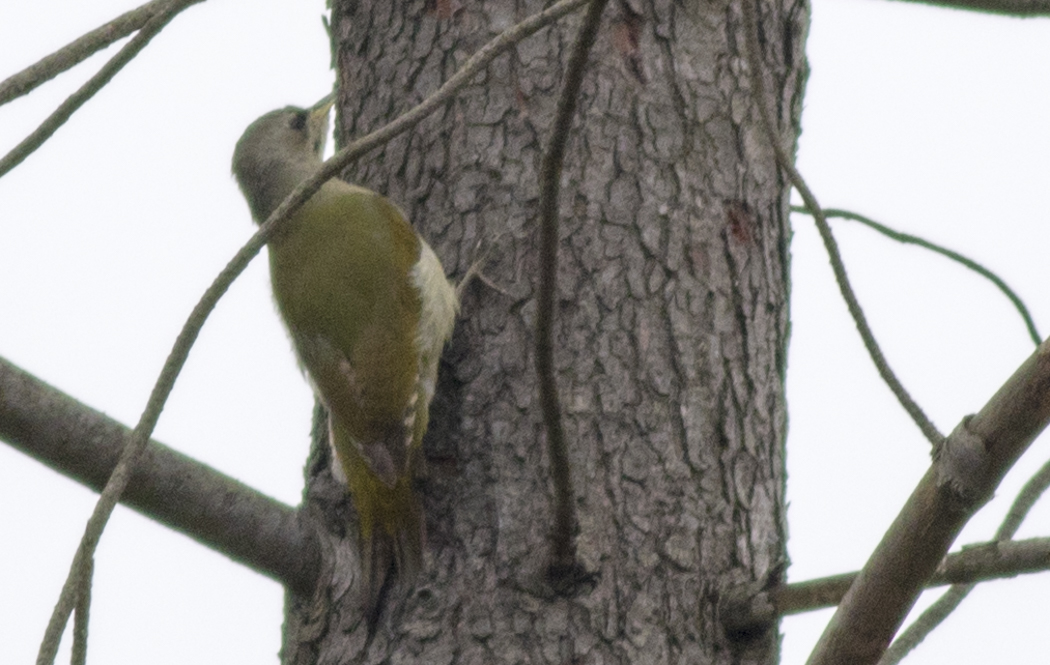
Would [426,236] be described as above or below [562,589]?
above

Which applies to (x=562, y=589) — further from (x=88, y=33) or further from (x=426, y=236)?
(x=88, y=33)

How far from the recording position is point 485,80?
3322mm

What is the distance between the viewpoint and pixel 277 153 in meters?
4.93

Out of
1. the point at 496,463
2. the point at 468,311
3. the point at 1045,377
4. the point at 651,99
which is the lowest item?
the point at 1045,377

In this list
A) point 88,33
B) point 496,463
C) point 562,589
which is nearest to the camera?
point 88,33

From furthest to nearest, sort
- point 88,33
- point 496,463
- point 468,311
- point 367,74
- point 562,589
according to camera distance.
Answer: point 367,74, point 468,311, point 496,463, point 562,589, point 88,33

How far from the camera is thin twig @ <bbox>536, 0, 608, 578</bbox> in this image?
2.26 metres

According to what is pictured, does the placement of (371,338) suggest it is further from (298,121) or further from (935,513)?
(935,513)

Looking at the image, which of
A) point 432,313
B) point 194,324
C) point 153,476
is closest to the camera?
point 194,324

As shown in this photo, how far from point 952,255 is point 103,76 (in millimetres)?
1874

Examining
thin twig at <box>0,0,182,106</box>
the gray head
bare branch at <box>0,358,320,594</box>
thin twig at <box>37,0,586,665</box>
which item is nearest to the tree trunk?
bare branch at <box>0,358,320,594</box>

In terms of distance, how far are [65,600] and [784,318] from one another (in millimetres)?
1940

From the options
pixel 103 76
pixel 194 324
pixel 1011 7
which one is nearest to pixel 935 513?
pixel 194 324

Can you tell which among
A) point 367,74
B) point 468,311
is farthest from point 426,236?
point 367,74
